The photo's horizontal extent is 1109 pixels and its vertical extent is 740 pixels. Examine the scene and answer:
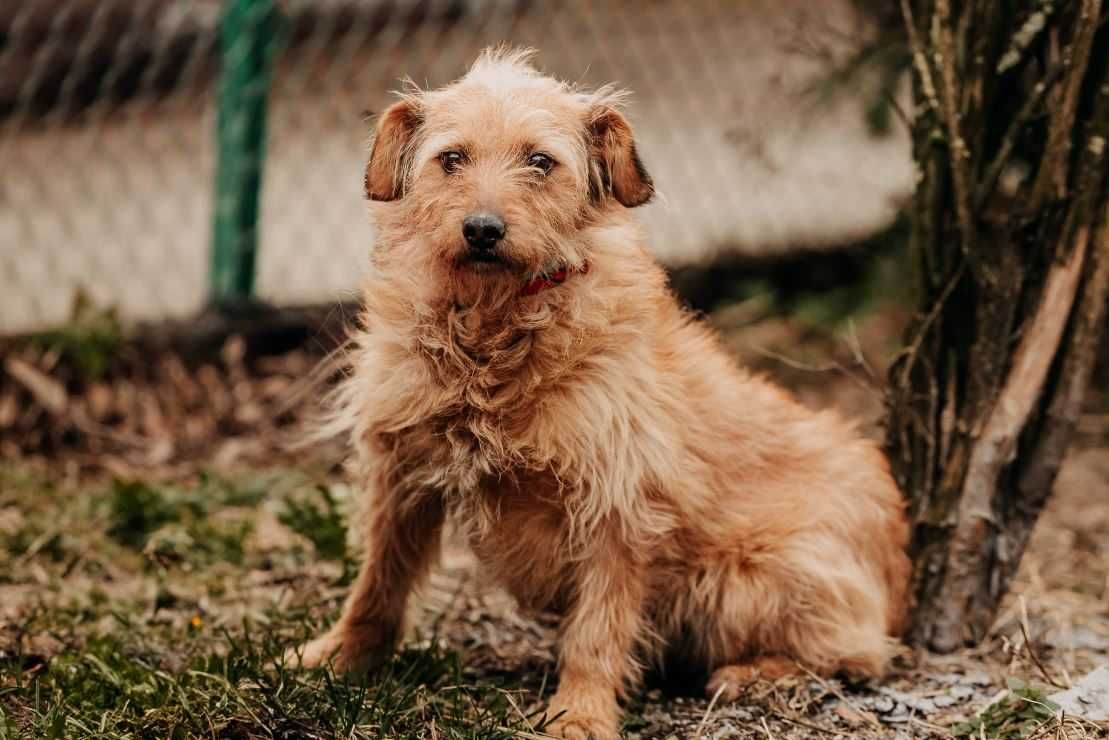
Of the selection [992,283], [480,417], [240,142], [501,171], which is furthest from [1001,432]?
[240,142]

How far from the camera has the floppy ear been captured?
3.28m

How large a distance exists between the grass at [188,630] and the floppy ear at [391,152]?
1.19 m

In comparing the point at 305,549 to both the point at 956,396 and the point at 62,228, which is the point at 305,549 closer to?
the point at 956,396

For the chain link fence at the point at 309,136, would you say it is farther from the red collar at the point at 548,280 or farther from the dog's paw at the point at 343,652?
the red collar at the point at 548,280

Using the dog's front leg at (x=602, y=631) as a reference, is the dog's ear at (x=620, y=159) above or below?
above

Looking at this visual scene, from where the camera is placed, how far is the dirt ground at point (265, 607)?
2994 mm

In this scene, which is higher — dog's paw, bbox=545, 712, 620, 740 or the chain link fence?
the chain link fence

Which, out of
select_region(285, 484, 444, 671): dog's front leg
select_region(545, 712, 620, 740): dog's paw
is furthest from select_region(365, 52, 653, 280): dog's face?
select_region(545, 712, 620, 740): dog's paw

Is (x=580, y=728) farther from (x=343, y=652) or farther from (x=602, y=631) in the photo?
(x=343, y=652)

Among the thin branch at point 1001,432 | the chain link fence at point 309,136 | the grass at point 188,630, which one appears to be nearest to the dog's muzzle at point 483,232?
the grass at point 188,630

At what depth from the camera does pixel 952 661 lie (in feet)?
12.1

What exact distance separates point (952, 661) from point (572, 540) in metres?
1.27

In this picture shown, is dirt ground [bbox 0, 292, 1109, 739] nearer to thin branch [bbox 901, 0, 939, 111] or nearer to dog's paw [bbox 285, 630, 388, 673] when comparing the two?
dog's paw [bbox 285, 630, 388, 673]

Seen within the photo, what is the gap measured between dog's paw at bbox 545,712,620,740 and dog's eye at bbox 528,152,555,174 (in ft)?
4.49
